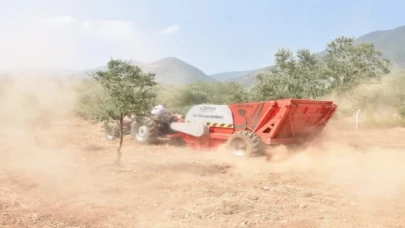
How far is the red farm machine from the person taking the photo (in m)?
10.3

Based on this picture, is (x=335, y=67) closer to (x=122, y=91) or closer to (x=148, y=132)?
(x=148, y=132)

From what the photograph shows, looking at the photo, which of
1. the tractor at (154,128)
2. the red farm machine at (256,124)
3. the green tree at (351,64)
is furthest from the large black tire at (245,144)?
the green tree at (351,64)

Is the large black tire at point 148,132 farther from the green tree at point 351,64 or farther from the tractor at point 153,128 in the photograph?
the green tree at point 351,64

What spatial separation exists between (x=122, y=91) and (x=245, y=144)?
12.2 feet

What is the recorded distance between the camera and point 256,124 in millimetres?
10680

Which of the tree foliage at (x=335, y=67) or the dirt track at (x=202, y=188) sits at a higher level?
the tree foliage at (x=335, y=67)

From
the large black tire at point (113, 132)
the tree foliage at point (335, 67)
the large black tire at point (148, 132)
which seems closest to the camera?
the large black tire at point (148, 132)

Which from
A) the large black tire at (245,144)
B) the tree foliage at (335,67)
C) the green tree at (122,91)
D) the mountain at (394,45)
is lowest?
the large black tire at (245,144)

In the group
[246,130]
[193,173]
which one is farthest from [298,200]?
[246,130]

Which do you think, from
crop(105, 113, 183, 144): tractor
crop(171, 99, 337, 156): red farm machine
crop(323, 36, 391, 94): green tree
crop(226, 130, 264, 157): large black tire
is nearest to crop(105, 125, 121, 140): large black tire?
crop(105, 113, 183, 144): tractor

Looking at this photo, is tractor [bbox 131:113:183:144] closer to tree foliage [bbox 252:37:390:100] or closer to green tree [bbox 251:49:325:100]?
green tree [bbox 251:49:325:100]

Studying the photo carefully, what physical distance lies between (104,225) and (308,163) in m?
6.03

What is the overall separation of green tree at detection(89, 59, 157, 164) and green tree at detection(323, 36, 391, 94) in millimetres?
18187

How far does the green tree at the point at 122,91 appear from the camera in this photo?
29.5 ft
